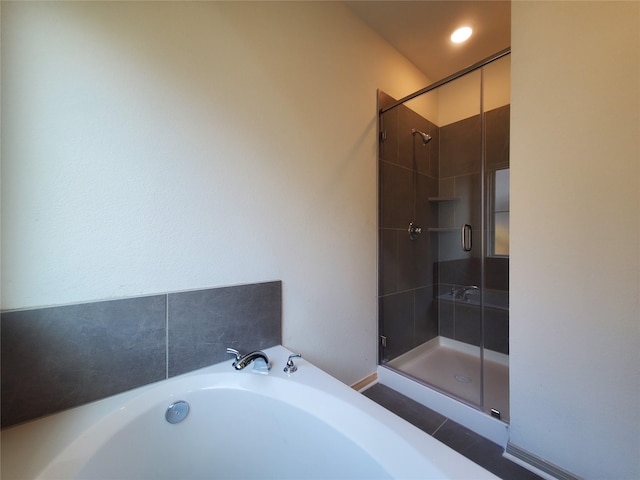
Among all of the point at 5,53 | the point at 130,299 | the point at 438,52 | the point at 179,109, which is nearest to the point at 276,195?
the point at 179,109

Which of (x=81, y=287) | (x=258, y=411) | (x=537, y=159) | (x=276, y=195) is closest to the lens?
(x=81, y=287)

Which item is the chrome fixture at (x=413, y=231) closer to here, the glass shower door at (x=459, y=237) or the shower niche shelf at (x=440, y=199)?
the glass shower door at (x=459, y=237)

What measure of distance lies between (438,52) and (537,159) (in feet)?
4.74

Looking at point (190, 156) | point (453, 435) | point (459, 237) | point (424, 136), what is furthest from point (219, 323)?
point (424, 136)

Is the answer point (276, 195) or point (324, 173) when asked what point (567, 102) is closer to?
point (324, 173)

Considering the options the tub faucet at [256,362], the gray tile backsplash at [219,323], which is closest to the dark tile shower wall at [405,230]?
the gray tile backsplash at [219,323]

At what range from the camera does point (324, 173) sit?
1.41 metres

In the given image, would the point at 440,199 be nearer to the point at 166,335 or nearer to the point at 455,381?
the point at 455,381

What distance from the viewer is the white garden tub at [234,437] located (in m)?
0.61

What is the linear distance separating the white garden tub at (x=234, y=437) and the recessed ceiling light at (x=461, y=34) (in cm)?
239

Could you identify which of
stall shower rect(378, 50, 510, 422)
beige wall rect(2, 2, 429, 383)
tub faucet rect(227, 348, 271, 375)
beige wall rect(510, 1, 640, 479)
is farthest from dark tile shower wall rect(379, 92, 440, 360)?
tub faucet rect(227, 348, 271, 375)

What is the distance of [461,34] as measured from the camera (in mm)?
1711

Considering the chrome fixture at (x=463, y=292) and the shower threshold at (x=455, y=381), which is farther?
the chrome fixture at (x=463, y=292)

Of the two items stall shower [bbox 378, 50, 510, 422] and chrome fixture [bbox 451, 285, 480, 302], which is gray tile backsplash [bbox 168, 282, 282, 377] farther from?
chrome fixture [bbox 451, 285, 480, 302]
